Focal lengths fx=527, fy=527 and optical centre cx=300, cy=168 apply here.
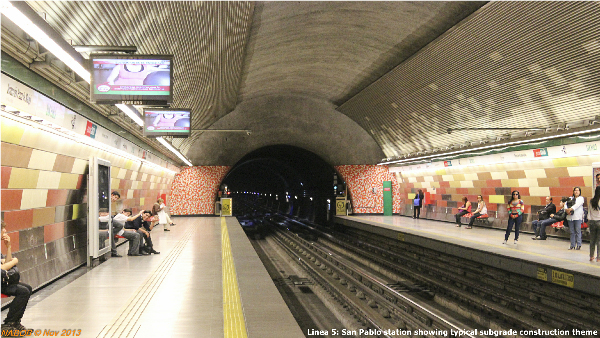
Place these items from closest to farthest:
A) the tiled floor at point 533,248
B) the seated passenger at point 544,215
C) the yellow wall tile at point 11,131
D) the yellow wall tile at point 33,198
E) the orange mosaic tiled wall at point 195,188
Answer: the yellow wall tile at point 11,131
the yellow wall tile at point 33,198
the tiled floor at point 533,248
the seated passenger at point 544,215
the orange mosaic tiled wall at point 195,188

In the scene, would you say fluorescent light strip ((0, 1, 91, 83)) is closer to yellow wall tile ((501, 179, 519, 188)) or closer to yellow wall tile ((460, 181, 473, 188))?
yellow wall tile ((501, 179, 519, 188))

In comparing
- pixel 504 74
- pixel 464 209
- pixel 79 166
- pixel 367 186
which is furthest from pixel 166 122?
pixel 367 186

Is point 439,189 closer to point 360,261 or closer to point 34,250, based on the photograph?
point 360,261

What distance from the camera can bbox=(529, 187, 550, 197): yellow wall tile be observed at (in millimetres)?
14656

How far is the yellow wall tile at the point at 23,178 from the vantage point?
20.9 ft

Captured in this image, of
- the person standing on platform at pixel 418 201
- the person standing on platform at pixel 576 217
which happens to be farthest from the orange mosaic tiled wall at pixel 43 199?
the person standing on platform at pixel 418 201

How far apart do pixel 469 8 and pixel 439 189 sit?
11958 millimetres

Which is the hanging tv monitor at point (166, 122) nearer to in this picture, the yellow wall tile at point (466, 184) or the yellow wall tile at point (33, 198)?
the yellow wall tile at point (33, 198)

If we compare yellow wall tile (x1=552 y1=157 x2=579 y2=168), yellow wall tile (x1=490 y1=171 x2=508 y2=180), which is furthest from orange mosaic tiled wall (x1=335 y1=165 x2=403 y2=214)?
yellow wall tile (x1=552 y1=157 x2=579 y2=168)

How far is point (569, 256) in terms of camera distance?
10.3 metres

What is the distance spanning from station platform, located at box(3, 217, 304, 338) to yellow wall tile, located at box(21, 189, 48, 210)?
1.20m

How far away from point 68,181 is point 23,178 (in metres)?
1.93

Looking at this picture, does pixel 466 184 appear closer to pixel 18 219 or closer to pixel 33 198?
pixel 33 198

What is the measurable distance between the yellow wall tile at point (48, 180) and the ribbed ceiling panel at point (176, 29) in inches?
75.3
